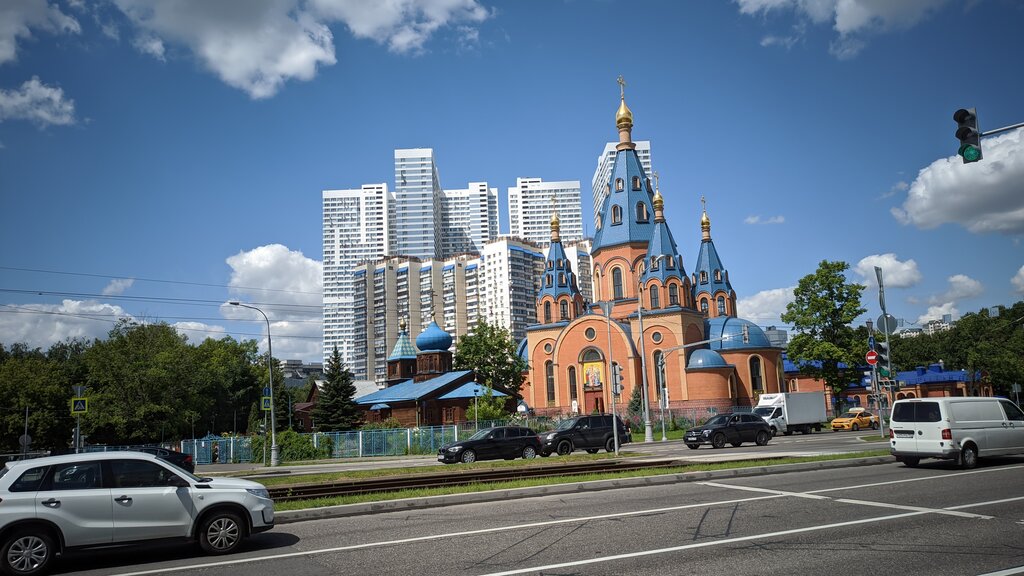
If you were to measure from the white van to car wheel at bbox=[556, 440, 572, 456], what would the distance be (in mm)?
13716

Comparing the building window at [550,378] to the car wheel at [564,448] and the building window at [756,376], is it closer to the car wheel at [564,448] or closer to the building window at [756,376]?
the building window at [756,376]

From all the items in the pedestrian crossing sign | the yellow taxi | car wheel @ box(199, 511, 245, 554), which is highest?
the pedestrian crossing sign

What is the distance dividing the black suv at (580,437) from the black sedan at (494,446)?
107 centimetres

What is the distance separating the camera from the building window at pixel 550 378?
2449 inches


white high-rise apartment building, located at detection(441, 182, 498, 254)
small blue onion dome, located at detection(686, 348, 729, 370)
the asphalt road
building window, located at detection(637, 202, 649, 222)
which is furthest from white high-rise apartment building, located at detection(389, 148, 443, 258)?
the asphalt road

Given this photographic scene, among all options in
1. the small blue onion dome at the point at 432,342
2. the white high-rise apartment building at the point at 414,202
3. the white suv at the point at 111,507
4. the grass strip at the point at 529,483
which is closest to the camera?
the white suv at the point at 111,507

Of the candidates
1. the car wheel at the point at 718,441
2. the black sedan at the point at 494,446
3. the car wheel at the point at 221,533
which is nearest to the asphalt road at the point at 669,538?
the car wheel at the point at 221,533

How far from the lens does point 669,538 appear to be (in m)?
9.34

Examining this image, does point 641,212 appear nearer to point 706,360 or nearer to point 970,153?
point 706,360

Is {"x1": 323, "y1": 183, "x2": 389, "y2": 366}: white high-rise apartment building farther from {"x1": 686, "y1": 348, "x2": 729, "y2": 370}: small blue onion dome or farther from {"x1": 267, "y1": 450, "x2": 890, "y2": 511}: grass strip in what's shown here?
{"x1": 267, "y1": 450, "x2": 890, "y2": 511}: grass strip

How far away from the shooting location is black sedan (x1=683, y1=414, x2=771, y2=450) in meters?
29.8

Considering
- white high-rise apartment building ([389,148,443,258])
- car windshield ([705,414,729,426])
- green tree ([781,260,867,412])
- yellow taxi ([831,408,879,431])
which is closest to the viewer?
car windshield ([705,414,729,426])

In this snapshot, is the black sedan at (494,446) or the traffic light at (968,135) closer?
the traffic light at (968,135)

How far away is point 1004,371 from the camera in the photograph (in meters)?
66.8
